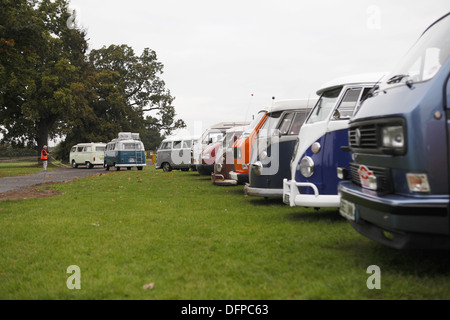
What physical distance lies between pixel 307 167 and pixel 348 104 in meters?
1.21

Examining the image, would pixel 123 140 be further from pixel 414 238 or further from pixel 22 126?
pixel 414 238

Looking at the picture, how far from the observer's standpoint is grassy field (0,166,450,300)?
161 inches

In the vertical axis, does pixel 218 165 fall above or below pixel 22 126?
below

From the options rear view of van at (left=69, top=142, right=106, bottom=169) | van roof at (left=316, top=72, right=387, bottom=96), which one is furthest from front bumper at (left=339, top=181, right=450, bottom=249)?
rear view of van at (left=69, top=142, right=106, bottom=169)

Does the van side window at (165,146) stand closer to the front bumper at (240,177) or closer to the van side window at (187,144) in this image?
the van side window at (187,144)

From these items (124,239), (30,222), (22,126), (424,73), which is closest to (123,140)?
(22,126)

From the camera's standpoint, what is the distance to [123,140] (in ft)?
101

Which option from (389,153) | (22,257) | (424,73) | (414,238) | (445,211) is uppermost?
(424,73)

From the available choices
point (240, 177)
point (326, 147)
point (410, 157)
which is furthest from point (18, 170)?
point (410, 157)

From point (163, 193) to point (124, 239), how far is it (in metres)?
6.62

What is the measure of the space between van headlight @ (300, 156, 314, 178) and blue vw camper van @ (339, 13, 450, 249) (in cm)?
239

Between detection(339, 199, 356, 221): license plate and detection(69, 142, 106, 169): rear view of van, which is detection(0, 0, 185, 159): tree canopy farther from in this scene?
detection(339, 199, 356, 221): license plate

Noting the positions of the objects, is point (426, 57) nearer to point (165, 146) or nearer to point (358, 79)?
point (358, 79)

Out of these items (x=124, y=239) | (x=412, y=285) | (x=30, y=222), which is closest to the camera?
(x=412, y=285)
